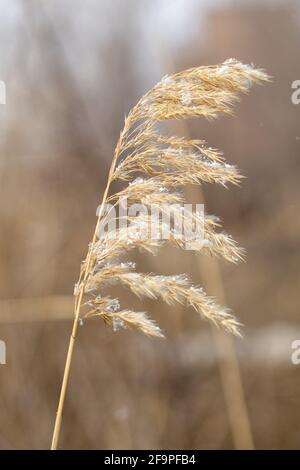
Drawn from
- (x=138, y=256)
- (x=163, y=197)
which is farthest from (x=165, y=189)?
(x=138, y=256)

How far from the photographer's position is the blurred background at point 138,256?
137cm

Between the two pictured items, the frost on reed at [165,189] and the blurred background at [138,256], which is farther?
the blurred background at [138,256]

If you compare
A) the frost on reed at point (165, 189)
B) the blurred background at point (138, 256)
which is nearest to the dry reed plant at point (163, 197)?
the frost on reed at point (165, 189)

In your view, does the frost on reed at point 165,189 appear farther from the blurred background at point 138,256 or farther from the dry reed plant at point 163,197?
the blurred background at point 138,256

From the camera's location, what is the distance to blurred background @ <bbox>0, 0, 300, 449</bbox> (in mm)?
1371

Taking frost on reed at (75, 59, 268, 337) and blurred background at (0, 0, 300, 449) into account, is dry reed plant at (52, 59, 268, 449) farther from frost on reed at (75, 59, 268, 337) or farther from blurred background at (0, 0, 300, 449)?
blurred background at (0, 0, 300, 449)

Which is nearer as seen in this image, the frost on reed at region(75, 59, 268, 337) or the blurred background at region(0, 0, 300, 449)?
the frost on reed at region(75, 59, 268, 337)

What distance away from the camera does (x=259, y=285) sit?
4.57ft

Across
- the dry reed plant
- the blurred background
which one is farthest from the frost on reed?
the blurred background

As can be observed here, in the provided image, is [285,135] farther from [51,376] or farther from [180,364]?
[51,376]

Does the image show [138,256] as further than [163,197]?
Yes

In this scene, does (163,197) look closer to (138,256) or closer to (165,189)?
(165,189)

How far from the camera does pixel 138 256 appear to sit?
4.58 feet
